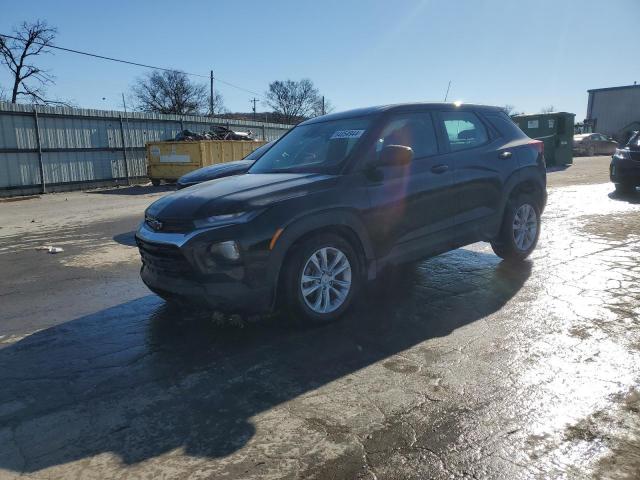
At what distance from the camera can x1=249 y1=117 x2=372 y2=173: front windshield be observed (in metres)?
4.39

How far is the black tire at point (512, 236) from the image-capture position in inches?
219

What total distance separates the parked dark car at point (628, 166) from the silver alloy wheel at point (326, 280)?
10130 mm

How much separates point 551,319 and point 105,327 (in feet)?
12.3

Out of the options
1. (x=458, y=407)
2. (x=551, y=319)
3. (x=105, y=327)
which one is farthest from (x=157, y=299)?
(x=551, y=319)

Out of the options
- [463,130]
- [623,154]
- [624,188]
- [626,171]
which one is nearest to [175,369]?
[463,130]

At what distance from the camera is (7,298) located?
5172 millimetres

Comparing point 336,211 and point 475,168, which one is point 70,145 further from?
point 336,211

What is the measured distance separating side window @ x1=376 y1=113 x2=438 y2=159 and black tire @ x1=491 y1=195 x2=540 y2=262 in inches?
54.2

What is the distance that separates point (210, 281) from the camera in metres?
3.55

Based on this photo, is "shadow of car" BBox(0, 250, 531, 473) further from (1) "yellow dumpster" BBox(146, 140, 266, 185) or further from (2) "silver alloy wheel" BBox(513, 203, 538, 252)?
(1) "yellow dumpster" BBox(146, 140, 266, 185)

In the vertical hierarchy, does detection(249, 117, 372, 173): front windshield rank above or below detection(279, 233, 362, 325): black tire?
above

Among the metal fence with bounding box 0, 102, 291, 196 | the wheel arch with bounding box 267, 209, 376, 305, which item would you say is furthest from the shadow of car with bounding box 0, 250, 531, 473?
the metal fence with bounding box 0, 102, 291, 196

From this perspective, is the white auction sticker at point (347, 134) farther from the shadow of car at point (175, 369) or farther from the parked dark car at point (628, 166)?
the parked dark car at point (628, 166)

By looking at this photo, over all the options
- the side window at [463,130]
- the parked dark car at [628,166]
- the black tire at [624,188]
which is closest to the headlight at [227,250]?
the side window at [463,130]
